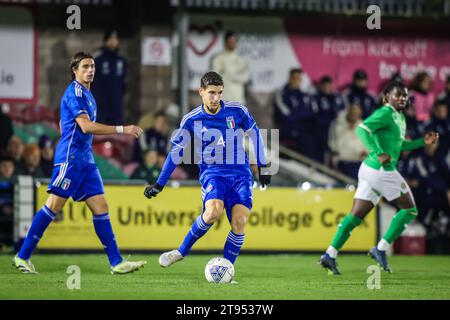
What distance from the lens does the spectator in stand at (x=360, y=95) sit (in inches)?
727

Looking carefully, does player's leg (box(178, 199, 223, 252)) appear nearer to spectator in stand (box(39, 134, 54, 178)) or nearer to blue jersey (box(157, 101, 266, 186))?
blue jersey (box(157, 101, 266, 186))

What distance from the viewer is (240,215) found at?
10.6m

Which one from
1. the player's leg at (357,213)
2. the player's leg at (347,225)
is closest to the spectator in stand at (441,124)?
the player's leg at (357,213)

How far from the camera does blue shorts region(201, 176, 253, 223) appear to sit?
1063 cm

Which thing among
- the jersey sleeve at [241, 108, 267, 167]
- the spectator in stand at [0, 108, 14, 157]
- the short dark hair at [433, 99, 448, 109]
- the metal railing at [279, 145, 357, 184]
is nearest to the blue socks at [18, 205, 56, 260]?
the jersey sleeve at [241, 108, 267, 167]

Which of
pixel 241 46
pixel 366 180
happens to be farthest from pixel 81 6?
pixel 366 180

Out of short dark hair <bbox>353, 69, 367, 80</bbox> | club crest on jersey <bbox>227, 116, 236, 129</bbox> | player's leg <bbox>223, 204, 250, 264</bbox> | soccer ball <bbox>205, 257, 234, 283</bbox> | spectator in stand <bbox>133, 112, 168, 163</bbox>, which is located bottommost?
soccer ball <bbox>205, 257, 234, 283</bbox>

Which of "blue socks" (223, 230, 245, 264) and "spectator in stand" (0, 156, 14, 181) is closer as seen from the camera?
"blue socks" (223, 230, 245, 264)

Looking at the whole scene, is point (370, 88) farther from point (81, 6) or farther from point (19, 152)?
point (19, 152)

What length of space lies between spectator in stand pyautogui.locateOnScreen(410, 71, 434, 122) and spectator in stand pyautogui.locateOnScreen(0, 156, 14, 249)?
711 cm

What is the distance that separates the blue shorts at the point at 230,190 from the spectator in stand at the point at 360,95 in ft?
26.6

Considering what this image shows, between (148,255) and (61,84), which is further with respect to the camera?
(61,84)

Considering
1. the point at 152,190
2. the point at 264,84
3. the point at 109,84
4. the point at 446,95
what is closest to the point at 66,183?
the point at 152,190
